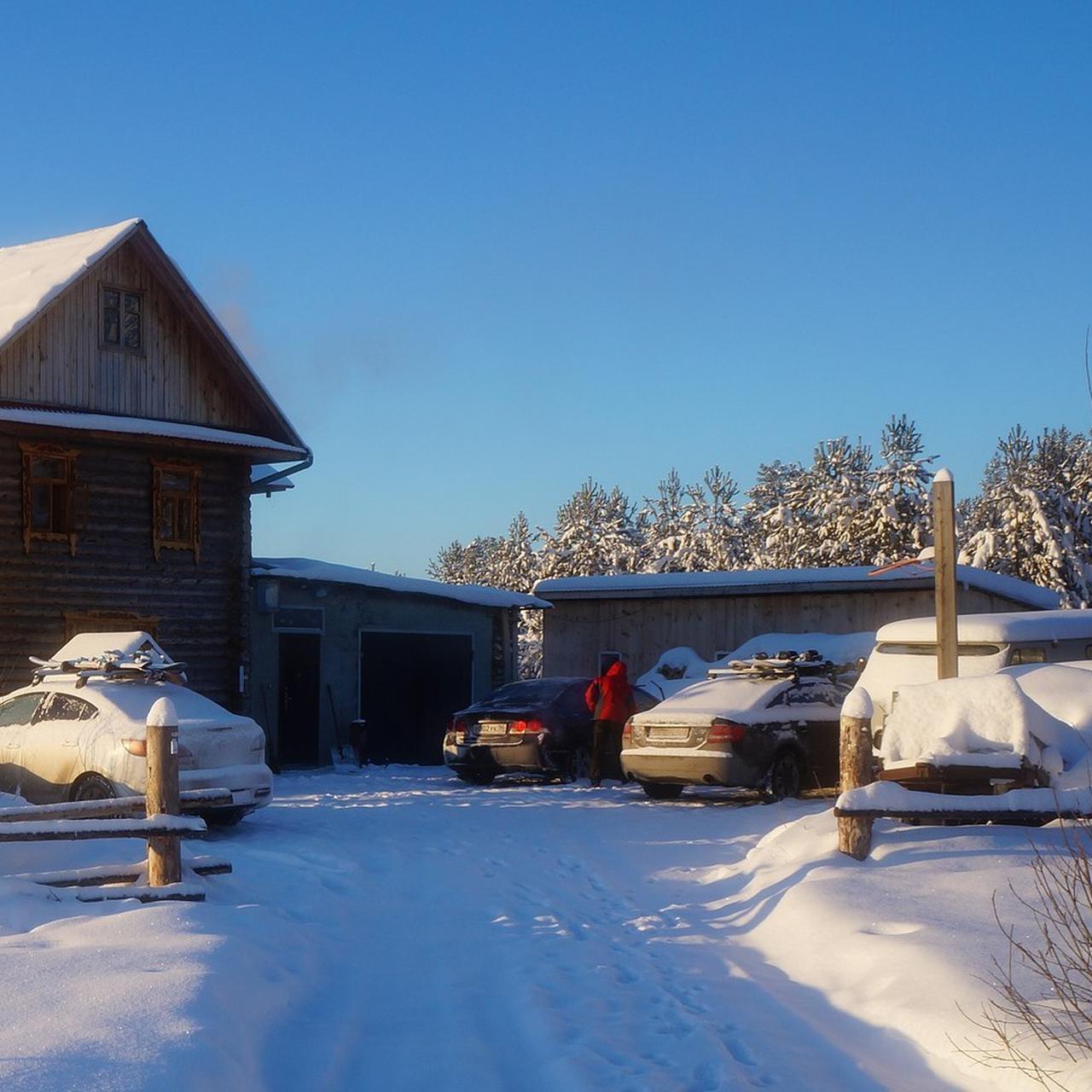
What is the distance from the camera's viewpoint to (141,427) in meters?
21.6

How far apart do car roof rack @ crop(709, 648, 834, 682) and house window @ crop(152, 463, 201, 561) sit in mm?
9376

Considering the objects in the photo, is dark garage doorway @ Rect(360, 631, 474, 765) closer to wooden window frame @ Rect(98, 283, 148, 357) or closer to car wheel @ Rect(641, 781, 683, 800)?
wooden window frame @ Rect(98, 283, 148, 357)

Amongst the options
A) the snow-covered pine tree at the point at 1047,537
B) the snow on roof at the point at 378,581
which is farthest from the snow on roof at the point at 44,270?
the snow-covered pine tree at the point at 1047,537

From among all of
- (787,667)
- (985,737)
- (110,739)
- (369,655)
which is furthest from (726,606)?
(985,737)

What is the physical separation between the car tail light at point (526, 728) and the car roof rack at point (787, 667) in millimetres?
2580

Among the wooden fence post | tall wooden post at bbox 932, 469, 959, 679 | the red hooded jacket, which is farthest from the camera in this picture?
the red hooded jacket

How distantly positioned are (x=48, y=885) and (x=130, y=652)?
278 inches

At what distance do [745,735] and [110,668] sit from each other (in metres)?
6.94

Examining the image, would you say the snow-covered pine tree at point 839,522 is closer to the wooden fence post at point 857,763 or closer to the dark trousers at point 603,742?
the dark trousers at point 603,742

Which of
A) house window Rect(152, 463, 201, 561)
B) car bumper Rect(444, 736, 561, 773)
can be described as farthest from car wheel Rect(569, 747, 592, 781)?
house window Rect(152, 463, 201, 561)

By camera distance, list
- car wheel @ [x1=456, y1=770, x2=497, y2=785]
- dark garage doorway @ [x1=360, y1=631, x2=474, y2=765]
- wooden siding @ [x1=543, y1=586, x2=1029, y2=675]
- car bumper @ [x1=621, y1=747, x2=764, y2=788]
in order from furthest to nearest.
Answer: wooden siding @ [x1=543, y1=586, x2=1029, y2=675], dark garage doorway @ [x1=360, y1=631, x2=474, y2=765], car wheel @ [x1=456, y1=770, x2=497, y2=785], car bumper @ [x1=621, y1=747, x2=764, y2=788]

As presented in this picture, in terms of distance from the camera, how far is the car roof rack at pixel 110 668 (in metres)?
→ 14.9

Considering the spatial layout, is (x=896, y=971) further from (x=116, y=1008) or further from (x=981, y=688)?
(x=981, y=688)

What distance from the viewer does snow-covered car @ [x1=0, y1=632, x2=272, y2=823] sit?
13523mm
